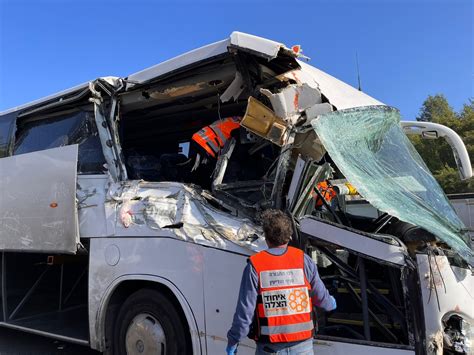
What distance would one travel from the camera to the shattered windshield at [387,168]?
3.27m

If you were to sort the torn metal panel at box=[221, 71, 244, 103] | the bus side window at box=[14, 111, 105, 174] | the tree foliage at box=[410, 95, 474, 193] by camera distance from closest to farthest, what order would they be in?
the torn metal panel at box=[221, 71, 244, 103] → the bus side window at box=[14, 111, 105, 174] → the tree foliage at box=[410, 95, 474, 193]

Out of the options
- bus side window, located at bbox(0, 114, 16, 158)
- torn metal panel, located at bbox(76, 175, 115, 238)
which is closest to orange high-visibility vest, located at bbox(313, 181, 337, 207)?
torn metal panel, located at bbox(76, 175, 115, 238)

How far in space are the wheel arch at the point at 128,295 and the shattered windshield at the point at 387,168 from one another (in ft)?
5.51

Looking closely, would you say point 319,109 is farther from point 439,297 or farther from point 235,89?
point 439,297

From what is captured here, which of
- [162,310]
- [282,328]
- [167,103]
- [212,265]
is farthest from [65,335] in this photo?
[282,328]

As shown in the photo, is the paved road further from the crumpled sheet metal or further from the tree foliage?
the tree foliage

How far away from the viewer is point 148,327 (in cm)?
Answer: 384

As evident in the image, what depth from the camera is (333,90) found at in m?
4.15

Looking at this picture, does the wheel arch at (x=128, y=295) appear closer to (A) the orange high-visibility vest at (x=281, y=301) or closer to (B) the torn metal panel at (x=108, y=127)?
(A) the orange high-visibility vest at (x=281, y=301)

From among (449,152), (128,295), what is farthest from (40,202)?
(449,152)


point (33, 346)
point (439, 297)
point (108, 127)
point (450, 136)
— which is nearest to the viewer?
point (439, 297)

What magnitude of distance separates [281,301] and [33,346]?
5220mm

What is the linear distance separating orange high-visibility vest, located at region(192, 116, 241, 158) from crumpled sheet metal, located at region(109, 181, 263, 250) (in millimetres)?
535

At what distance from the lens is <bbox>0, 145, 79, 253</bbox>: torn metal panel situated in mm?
4566
